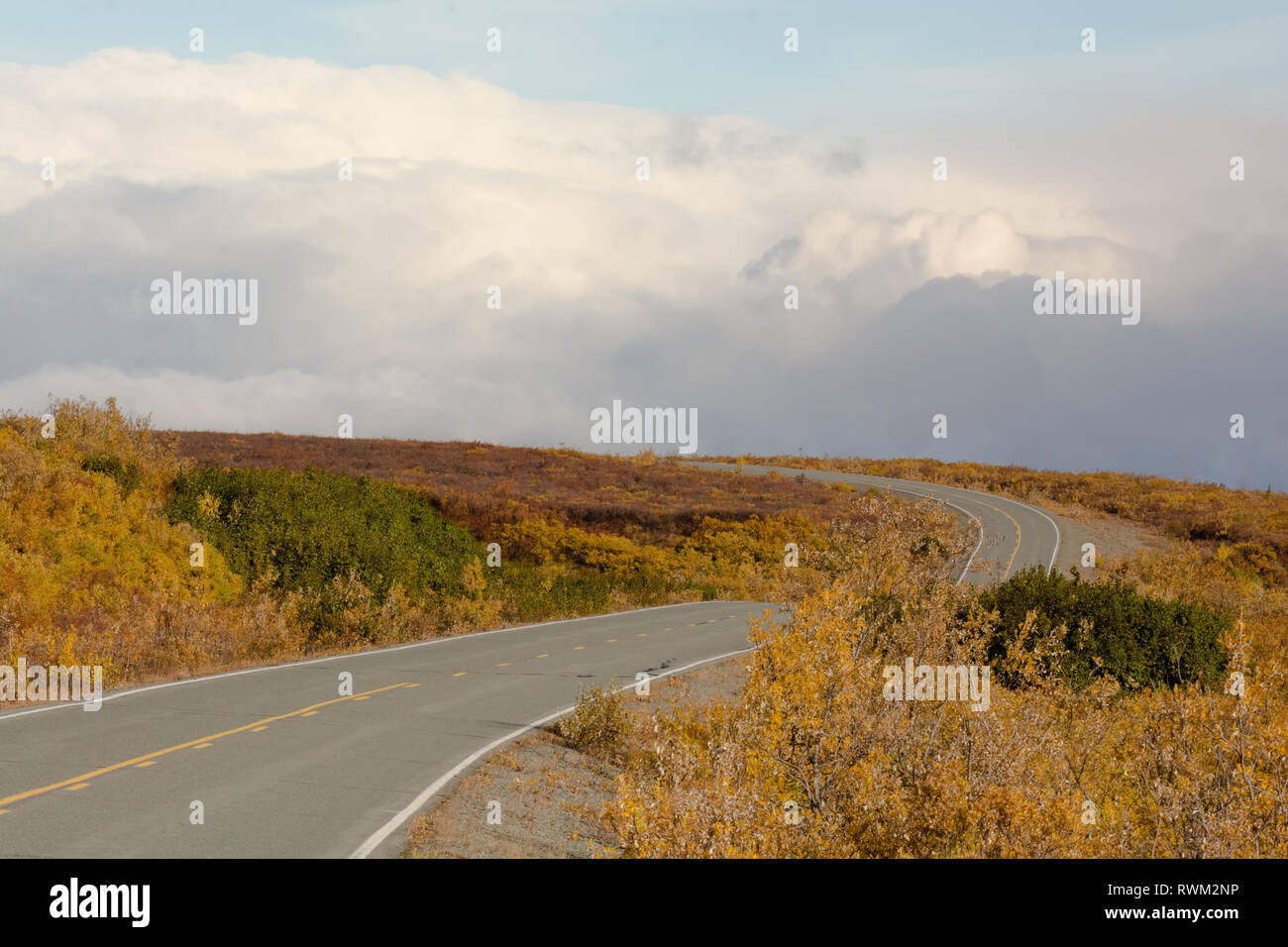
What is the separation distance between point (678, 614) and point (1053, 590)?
1058 centimetres

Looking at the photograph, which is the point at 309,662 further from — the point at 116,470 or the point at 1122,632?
the point at 1122,632

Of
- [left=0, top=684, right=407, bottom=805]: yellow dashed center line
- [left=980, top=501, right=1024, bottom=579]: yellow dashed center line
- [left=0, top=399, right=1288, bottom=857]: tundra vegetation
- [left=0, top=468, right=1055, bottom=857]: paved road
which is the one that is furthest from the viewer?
[left=980, top=501, right=1024, bottom=579]: yellow dashed center line

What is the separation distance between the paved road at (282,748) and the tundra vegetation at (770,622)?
198 centimetres

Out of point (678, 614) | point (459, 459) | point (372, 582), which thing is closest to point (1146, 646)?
point (678, 614)

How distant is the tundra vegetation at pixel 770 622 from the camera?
24.9 ft

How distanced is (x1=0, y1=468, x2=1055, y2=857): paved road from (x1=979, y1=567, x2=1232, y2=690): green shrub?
5.96 metres

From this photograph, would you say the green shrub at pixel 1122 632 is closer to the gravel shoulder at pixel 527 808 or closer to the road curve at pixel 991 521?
the road curve at pixel 991 521

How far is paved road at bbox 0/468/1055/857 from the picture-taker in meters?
7.93

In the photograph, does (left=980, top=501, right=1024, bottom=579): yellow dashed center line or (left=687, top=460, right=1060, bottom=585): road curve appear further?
(left=687, top=460, right=1060, bottom=585): road curve

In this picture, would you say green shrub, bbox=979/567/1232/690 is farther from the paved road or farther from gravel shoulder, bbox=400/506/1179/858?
gravel shoulder, bbox=400/506/1179/858

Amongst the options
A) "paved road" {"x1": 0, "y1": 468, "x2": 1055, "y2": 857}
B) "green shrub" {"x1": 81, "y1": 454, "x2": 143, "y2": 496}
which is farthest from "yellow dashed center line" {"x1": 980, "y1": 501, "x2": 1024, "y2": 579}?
"green shrub" {"x1": 81, "y1": 454, "x2": 143, "y2": 496}
